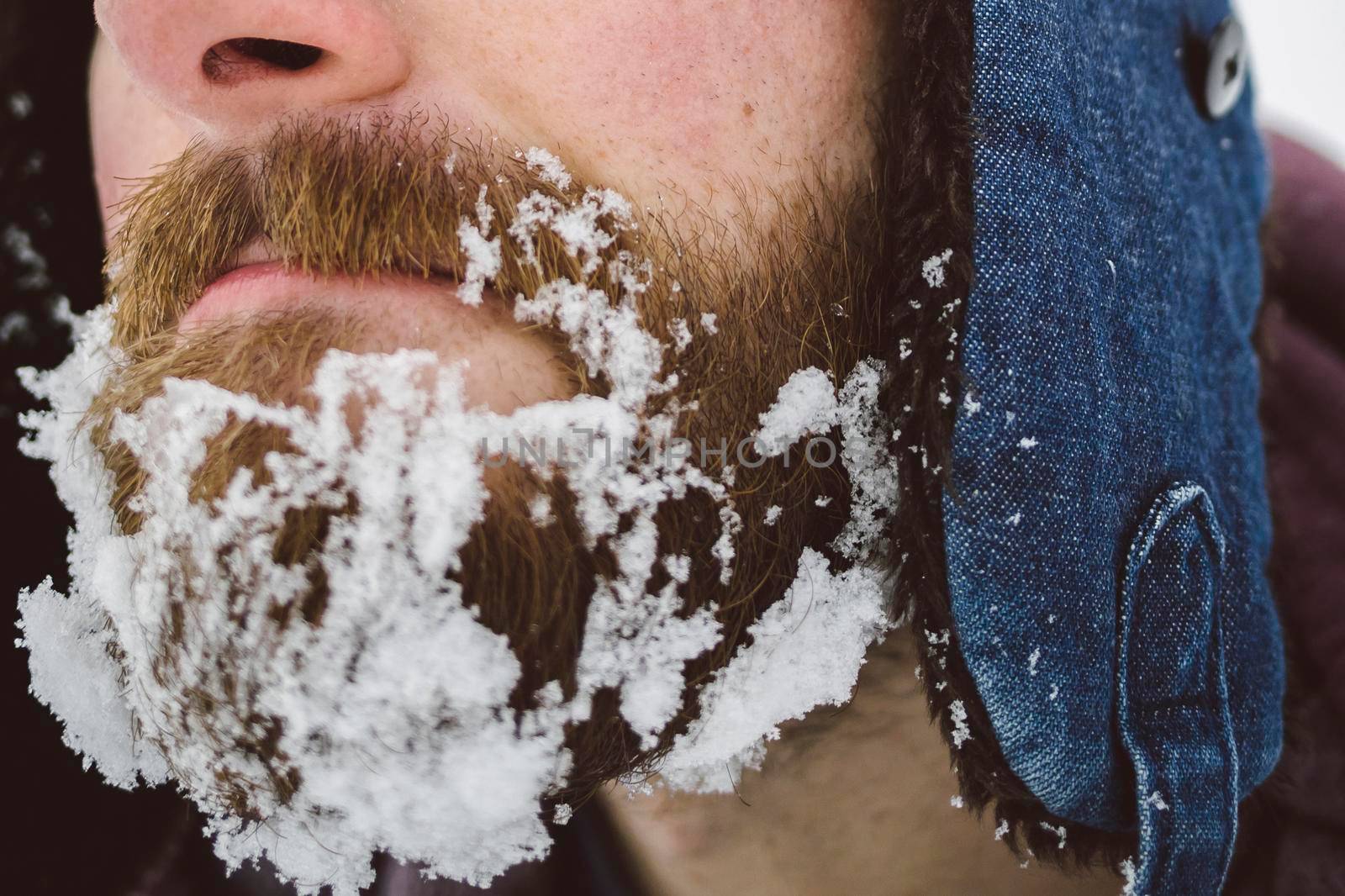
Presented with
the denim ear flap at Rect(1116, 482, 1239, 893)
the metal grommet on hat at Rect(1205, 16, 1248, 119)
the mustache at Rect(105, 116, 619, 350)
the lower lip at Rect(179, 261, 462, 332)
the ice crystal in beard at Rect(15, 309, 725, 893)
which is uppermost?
the metal grommet on hat at Rect(1205, 16, 1248, 119)

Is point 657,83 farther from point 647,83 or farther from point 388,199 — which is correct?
point 388,199

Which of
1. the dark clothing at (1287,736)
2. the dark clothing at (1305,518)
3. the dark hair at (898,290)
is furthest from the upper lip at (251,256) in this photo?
the dark clothing at (1305,518)

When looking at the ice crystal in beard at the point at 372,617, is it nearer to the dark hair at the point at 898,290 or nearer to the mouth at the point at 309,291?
the mouth at the point at 309,291

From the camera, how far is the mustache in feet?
1.47

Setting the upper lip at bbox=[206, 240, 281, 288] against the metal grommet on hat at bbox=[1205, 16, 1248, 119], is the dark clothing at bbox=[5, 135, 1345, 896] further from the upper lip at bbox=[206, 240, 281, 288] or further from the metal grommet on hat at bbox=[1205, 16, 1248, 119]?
the upper lip at bbox=[206, 240, 281, 288]

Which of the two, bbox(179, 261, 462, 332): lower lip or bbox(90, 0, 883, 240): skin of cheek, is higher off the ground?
bbox(90, 0, 883, 240): skin of cheek

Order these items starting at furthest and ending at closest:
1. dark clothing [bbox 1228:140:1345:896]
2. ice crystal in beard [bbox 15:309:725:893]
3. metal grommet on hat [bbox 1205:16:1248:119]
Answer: dark clothing [bbox 1228:140:1345:896], metal grommet on hat [bbox 1205:16:1248:119], ice crystal in beard [bbox 15:309:725:893]

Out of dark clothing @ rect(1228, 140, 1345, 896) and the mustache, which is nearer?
the mustache

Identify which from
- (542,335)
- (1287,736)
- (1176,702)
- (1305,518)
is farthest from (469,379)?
(1305,518)

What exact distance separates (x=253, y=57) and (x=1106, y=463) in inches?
22.2

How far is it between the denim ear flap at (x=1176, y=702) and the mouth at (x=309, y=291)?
466 mm

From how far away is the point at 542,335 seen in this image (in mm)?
451

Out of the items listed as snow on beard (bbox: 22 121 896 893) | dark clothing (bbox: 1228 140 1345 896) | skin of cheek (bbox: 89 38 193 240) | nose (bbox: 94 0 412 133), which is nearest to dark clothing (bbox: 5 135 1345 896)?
dark clothing (bbox: 1228 140 1345 896)

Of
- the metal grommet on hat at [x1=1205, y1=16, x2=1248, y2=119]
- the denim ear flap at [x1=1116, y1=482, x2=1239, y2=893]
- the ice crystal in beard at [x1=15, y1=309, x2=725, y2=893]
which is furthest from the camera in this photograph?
the metal grommet on hat at [x1=1205, y1=16, x2=1248, y2=119]
